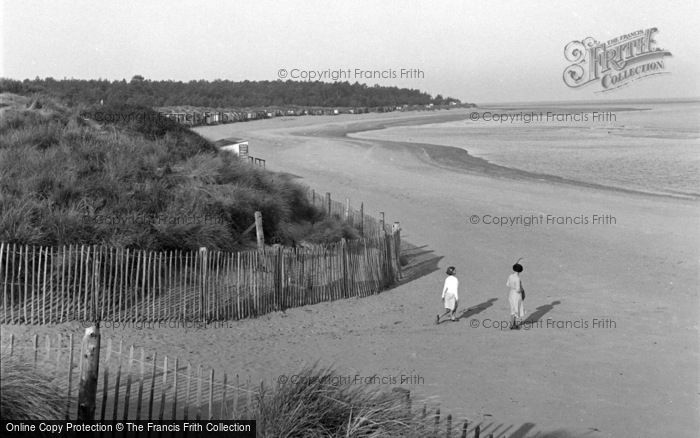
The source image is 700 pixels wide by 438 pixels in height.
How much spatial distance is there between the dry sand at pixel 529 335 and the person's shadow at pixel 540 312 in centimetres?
6

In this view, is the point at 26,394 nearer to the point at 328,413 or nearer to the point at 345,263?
the point at 328,413

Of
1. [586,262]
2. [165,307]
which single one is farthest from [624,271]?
[165,307]

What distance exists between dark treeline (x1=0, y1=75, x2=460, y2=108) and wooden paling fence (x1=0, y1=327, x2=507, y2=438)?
214 feet

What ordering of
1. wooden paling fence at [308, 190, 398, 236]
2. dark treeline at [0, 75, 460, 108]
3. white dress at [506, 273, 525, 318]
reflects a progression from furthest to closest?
dark treeline at [0, 75, 460, 108]
wooden paling fence at [308, 190, 398, 236]
white dress at [506, 273, 525, 318]

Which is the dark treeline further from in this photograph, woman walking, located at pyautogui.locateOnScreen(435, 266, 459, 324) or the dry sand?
woman walking, located at pyautogui.locateOnScreen(435, 266, 459, 324)

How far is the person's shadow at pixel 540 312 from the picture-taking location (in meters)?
12.5

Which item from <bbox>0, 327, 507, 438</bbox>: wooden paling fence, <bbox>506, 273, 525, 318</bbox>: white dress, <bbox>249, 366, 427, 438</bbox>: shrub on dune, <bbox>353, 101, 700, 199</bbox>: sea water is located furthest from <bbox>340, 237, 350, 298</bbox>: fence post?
<bbox>353, 101, 700, 199</bbox>: sea water

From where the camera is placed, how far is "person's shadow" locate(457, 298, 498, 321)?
12734 millimetres

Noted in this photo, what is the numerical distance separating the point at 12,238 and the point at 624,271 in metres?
12.6

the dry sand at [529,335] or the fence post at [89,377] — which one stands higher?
the fence post at [89,377]

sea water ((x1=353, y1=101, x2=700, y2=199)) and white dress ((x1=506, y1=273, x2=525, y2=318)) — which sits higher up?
sea water ((x1=353, y1=101, x2=700, y2=199))

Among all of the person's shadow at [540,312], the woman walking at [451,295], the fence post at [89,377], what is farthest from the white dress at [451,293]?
the fence post at [89,377]

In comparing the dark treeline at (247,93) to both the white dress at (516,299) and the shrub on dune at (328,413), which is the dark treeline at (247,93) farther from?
the shrub on dune at (328,413)

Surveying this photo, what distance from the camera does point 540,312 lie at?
12977mm
